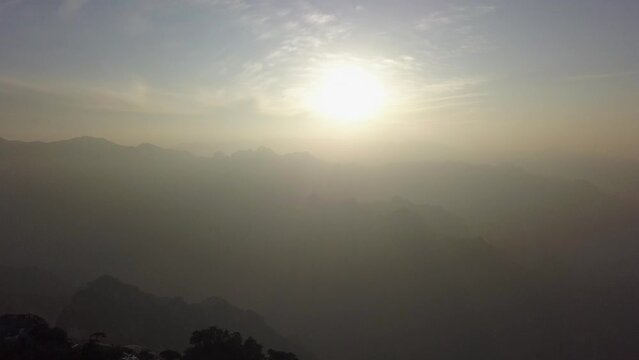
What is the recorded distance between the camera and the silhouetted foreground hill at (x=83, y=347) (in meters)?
30.8

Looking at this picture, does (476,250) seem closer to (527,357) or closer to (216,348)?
(527,357)

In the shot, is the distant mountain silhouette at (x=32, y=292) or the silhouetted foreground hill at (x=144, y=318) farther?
the distant mountain silhouette at (x=32, y=292)

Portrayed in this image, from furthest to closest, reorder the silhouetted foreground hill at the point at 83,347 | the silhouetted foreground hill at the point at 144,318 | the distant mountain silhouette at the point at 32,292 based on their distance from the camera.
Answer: the distant mountain silhouette at the point at 32,292 < the silhouetted foreground hill at the point at 144,318 < the silhouetted foreground hill at the point at 83,347

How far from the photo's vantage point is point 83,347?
3164 cm

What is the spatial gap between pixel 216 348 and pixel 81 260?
181 m

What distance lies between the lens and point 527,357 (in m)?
148

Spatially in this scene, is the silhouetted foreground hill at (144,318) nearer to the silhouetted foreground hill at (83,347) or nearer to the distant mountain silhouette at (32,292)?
the distant mountain silhouette at (32,292)

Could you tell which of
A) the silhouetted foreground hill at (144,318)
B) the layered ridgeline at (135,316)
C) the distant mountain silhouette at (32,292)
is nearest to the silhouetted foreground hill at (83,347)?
the layered ridgeline at (135,316)

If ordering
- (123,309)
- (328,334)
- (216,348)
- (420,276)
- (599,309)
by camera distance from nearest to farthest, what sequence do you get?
(216,348) < (123,309) < (328,334) < (420,276) < (599,309)

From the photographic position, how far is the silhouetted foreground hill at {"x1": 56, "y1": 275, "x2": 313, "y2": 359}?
95.5m

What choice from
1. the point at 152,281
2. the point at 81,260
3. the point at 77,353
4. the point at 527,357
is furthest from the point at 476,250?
the point at 77,353

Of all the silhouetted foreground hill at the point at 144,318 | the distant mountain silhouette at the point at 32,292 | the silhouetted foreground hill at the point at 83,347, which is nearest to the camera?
the silhouetted foreground hill at the point at 83,347

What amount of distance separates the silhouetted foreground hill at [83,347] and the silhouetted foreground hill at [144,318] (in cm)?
6131

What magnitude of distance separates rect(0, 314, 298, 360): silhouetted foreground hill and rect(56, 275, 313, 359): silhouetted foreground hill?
6131cm
